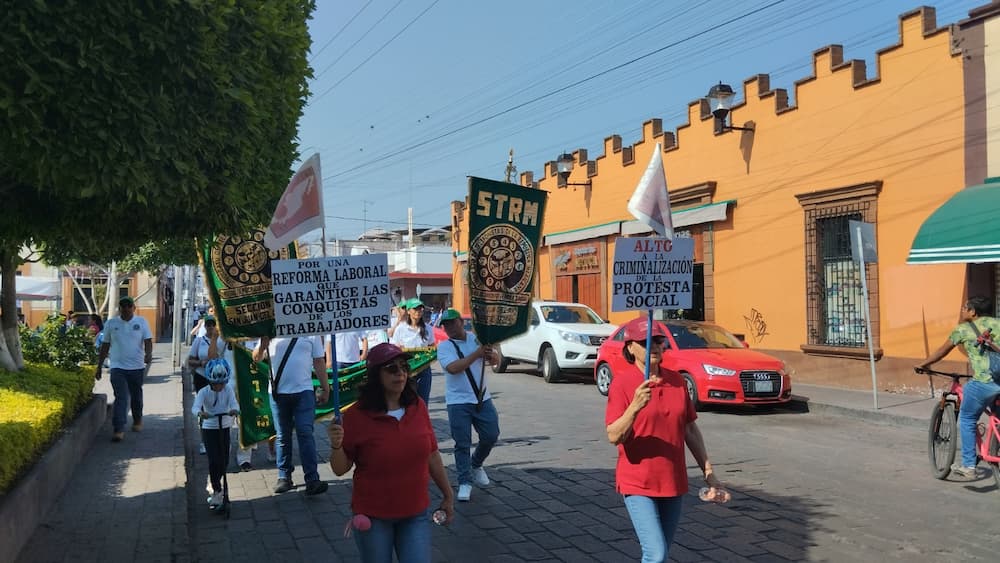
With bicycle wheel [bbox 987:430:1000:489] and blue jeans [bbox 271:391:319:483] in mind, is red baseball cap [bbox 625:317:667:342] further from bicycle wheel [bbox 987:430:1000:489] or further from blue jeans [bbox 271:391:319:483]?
bicycle wheel [bbox 987:430:1000:489]

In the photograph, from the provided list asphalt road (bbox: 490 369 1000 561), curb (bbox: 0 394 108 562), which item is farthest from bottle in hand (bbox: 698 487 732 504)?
curb (bbox: 0 394 108 562)

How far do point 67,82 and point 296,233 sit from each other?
6.15 ft

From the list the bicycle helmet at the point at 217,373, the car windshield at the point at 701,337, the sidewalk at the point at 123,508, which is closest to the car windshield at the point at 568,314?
the car windshield at the point at 701,337

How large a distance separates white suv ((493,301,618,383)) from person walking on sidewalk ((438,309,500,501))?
29.3 ft

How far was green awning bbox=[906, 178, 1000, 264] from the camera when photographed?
11703mm

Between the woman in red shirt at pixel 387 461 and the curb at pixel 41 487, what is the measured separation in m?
2.75

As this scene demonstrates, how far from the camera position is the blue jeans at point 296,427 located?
7457mm

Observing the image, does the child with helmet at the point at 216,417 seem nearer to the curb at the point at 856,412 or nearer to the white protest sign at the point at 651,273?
the white protest sign at the point at 651,273

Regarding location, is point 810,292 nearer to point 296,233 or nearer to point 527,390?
point 527,390

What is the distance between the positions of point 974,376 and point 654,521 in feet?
16.4

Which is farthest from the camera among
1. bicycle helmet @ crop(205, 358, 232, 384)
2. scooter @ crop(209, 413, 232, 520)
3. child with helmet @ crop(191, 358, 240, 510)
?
bicycle helmet @ crop(205, 358, 232, 384)

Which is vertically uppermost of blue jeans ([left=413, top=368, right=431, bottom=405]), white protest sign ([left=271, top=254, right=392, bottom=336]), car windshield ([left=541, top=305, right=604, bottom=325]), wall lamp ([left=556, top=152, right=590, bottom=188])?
wall lamp ([left=556, top=152, right=590, bottom=188])

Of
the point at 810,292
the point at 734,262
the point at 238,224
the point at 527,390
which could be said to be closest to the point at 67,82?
the point at 238,224

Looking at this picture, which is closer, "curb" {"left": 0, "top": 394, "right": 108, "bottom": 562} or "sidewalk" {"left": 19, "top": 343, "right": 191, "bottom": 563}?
"curb" {"left": 0, "top": 394, "right": 108, "bottom": 562}
